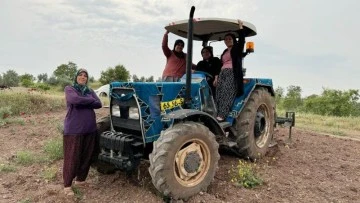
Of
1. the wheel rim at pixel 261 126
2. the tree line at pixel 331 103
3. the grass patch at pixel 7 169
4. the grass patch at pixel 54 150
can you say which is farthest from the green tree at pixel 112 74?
the grass patch at pixel 7 169

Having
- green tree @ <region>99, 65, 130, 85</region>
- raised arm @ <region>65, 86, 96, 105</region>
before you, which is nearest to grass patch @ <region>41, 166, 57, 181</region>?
raised arm @ <region>65, 86, 96, 105</region>

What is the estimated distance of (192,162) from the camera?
17.3 ft

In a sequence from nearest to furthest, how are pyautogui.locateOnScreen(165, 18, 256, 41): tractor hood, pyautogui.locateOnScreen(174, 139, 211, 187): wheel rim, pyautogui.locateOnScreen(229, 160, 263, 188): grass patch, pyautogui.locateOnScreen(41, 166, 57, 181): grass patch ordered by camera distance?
pyautogui.locateOnScreen(174, 139, 211, 187): wheel rim, pyautogui.locateOnScreen(229, 160, 263, 188): grass patch, pyautogui.locateOnScreen(41, 166, 57, 181): grass patch, pyautogui.locateOnScreen(165, 18, 256, 41): tractor hood

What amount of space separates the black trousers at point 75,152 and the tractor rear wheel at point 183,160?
1.31m

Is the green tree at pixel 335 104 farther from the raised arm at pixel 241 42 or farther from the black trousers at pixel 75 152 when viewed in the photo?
the black trousers at pixel 75 152

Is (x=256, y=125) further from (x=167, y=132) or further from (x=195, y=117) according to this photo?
(x=167, y=132)

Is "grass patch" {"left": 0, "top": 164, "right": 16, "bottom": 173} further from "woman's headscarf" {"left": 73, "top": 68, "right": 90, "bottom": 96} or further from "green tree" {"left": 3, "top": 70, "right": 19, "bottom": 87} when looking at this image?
"green tree" {"left": 3, "top": 70, "right": 19, "bottom": 87}

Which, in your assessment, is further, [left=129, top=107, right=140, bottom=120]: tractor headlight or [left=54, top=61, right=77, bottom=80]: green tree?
[left=54, top=61, right=77, bottom=80]: green tree

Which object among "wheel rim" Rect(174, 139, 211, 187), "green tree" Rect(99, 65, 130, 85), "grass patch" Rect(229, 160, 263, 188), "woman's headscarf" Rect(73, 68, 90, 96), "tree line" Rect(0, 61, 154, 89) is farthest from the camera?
"green tree" Rect(99, 65, 130, 85)

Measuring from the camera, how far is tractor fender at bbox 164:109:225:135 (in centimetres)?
514

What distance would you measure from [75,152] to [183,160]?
166cm

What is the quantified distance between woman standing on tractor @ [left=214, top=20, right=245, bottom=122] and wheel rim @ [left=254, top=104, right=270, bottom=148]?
2.78 ft

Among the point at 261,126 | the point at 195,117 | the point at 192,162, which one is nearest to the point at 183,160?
the point at 192,162

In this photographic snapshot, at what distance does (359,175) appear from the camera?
7281mm
